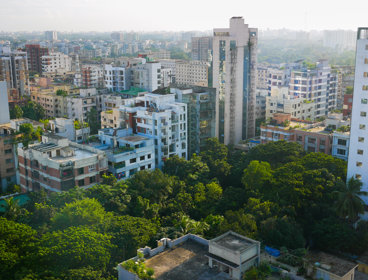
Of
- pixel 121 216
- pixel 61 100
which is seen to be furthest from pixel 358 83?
pixel 61 100

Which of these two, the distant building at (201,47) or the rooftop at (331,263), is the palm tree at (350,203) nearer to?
the rooftop at (331,263)

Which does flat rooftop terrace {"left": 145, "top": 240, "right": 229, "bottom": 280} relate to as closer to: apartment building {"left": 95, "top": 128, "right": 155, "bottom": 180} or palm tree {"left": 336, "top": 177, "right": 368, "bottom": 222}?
palm tree {"left": 336, "top": 177, "right": 368, "bottom": 222}

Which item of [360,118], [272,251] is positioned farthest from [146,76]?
[272,251]

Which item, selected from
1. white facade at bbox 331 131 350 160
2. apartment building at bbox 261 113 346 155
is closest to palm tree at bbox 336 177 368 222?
white facade at bbox 331 131 350 160

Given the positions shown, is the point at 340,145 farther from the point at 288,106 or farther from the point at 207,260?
the point at 207,260

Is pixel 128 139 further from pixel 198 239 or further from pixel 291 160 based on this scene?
pixel 198 239

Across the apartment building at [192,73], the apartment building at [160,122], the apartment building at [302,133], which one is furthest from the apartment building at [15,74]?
the apartment building at [302,133]

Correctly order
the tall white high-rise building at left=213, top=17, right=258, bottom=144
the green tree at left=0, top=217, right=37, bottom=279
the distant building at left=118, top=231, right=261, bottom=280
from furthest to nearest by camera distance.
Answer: the tall white high-rise building at left=213, top=17, right=258, bottom=144, the green tree at left=0, top=217, right=37, bottom=279, the distant building at left=118, top=231, right=261, bottom=280
